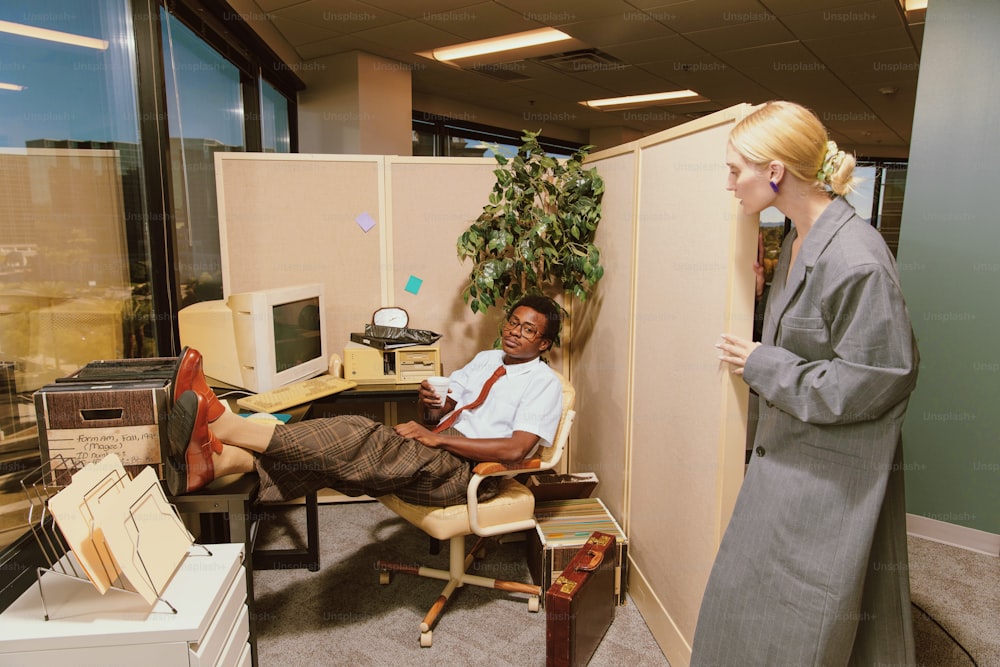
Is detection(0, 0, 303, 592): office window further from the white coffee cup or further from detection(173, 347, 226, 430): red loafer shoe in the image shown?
the white coffee cup

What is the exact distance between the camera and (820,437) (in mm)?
1361

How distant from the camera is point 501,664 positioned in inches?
78.7

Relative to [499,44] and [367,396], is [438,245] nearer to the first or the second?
[367,396]

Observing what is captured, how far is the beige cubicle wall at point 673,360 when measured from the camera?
1.72 meters

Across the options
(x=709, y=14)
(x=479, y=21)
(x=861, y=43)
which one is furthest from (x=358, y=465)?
(x=861, y=43)

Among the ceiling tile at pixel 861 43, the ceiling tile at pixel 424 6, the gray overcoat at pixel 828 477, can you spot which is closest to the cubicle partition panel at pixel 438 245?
the ceiling tile at pixel 424 6

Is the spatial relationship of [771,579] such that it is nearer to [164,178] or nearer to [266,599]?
[266,599]

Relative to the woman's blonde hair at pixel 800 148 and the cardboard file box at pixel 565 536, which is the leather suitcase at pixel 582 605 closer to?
the cardboard file box at pixel 565 536

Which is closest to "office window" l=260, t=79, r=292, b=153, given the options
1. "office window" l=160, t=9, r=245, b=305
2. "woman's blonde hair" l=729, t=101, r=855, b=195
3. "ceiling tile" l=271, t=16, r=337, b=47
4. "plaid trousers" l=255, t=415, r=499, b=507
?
"ceiling tile" l=271, t=16, r=337, b=47

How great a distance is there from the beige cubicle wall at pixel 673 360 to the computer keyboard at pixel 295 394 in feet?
3.82

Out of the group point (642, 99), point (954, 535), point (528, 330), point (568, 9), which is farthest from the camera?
point (642, 99)

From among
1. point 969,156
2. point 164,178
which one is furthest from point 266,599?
point 969,156

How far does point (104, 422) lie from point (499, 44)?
4.22 meters

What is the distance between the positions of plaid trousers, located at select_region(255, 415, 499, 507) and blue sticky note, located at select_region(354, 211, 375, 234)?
1.29 meters
